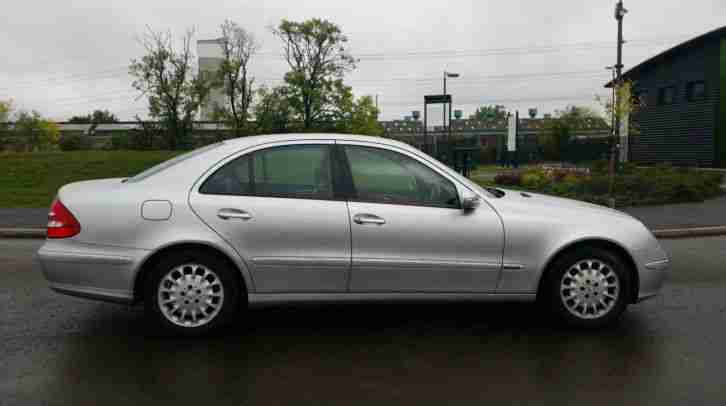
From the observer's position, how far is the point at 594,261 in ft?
15.3

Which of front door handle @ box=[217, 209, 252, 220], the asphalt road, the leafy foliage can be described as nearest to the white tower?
the leafy foliage

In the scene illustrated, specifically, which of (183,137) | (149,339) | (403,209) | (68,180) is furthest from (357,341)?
(183,137)

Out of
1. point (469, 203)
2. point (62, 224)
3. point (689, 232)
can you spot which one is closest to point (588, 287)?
point (469, 203)

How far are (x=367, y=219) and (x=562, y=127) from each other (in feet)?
212

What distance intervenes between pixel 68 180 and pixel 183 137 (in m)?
28.1

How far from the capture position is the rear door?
439cm

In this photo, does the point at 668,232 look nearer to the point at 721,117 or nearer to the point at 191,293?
the point at 191,293

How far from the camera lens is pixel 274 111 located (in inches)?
1875

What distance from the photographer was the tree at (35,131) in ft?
209

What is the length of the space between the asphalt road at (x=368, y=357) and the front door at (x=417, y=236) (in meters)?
0.47

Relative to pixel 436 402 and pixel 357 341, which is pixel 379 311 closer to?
pixel 357 341

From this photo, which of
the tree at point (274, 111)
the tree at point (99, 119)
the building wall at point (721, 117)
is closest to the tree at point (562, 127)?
the building wall at point (721, 117)

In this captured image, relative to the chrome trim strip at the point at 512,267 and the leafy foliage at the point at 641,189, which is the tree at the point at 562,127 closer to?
the leafy foliage at the point at 641,189

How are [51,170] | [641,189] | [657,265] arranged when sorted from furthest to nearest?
[51,170] < [641,189] < [657,265]
